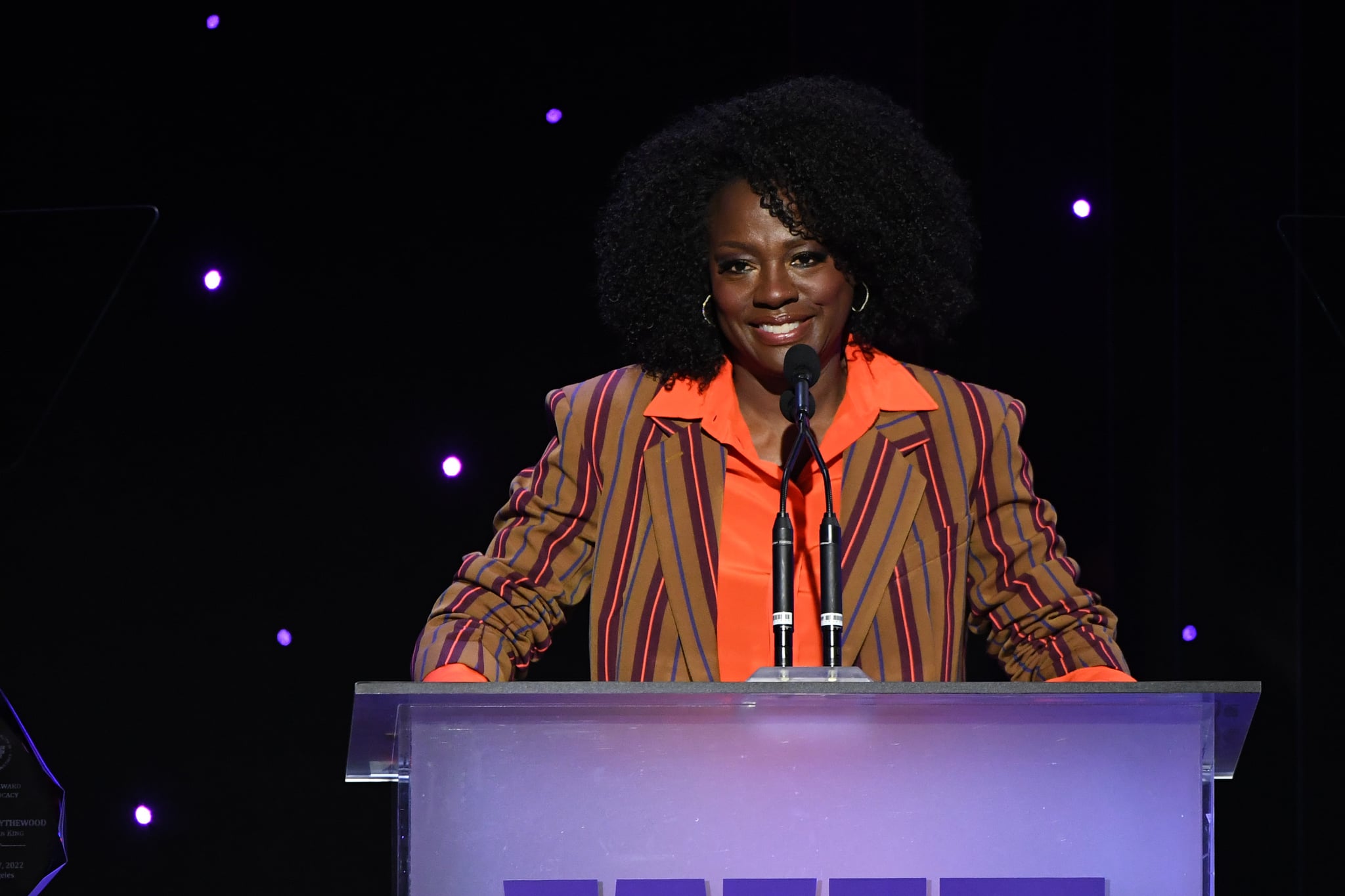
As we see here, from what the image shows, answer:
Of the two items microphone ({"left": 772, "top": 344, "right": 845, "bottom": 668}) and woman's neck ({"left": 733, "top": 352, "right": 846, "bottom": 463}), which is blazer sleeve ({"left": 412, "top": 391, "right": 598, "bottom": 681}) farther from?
microphone ({"left": 772, "top": 344, "right": 845, "bottom": 668})

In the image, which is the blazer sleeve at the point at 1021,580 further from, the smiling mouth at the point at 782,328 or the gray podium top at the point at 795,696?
the gray podium top at the point at 795,696

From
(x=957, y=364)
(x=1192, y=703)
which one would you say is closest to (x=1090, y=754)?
(x=1192, y=703)

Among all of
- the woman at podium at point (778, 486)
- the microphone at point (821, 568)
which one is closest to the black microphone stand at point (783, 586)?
the microphone at point (821, 568)

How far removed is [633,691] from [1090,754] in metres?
0.48

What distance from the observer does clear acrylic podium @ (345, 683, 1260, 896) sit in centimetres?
152

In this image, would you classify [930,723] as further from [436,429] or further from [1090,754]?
[436,429]

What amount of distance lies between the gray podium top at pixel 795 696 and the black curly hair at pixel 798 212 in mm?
1123

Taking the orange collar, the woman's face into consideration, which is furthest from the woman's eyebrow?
the orange collar

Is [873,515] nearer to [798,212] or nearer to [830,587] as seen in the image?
[798,212]

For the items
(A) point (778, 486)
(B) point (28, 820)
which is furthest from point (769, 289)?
(B) point (28, 820)

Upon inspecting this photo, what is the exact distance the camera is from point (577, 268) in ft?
11.0

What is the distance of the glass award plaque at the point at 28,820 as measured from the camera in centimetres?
331

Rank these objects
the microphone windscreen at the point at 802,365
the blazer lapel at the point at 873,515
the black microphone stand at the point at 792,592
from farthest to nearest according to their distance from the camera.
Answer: the blazer lapel at the point at 873,515 → the microphone windscreen at the point at 802,365 → the black microphone stand at the point at 792,592

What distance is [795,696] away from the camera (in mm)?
1524
